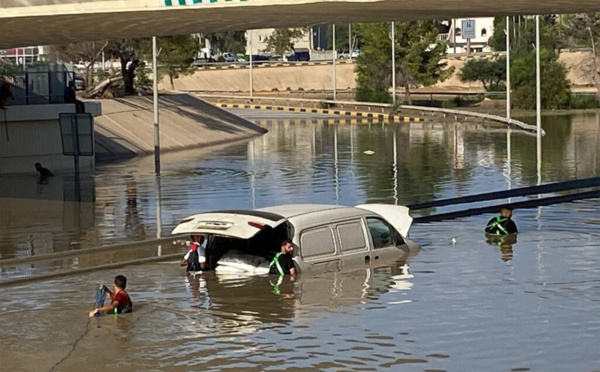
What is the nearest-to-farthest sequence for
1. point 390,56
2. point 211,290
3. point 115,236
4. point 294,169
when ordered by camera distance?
point 211,290 < point 115,236 < point 294,169 < point 390,56

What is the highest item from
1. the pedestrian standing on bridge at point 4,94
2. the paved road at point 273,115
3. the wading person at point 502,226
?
the pedestrian standing on bridge at point 4,94

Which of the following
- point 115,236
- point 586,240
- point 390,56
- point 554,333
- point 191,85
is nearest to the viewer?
point 554,333

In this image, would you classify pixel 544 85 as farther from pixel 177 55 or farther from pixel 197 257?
pixel 197 257

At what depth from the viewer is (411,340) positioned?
1625cm

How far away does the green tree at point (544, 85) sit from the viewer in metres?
87.1

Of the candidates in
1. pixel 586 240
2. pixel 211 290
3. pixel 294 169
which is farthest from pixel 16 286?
pixel 294 169

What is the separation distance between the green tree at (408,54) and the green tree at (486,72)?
26.3 ft

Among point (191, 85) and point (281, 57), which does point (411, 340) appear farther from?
point (281, 57)

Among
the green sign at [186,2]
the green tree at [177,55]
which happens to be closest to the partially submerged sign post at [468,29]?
the green tree at [177,55]

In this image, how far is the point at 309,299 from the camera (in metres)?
19.1

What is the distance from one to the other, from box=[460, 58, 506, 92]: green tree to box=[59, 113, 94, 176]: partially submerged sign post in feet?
208

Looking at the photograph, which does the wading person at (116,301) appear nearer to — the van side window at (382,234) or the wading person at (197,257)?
the wading person at (197,257)

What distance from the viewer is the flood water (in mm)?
15484

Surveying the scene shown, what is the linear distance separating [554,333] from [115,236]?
41.6 feet
